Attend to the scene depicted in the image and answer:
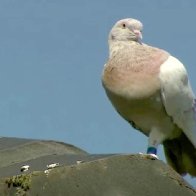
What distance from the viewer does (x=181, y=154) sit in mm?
7203

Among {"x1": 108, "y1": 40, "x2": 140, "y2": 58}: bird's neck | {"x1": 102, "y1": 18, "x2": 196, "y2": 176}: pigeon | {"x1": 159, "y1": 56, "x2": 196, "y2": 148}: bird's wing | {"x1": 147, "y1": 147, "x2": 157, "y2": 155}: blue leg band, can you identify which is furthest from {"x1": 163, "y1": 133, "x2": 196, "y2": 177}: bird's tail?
{"x1": 108, "y1": 40, "x2": 140, "y2": 58}: bird's neck

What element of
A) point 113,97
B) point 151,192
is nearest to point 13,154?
point 113,97

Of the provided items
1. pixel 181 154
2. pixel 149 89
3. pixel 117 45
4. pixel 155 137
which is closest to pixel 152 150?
pixel 155 137

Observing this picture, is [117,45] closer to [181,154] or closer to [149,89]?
[149,89]

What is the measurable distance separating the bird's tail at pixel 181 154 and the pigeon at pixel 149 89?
0.05 ft

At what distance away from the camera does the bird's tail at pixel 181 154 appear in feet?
23.3

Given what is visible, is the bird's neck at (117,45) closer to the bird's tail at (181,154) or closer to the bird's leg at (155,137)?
the bird's leg at (155,137)

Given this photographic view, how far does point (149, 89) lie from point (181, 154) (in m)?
1.11

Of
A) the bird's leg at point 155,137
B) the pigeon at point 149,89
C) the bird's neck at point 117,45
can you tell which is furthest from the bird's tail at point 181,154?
the bird's neck at point 117,45

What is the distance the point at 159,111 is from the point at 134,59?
547 mm

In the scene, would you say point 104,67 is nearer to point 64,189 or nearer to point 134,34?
point 134,34

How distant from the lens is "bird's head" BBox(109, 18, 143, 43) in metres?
7.02

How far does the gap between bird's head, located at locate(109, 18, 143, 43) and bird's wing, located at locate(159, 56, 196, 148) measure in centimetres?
44

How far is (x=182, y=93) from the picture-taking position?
673cm
